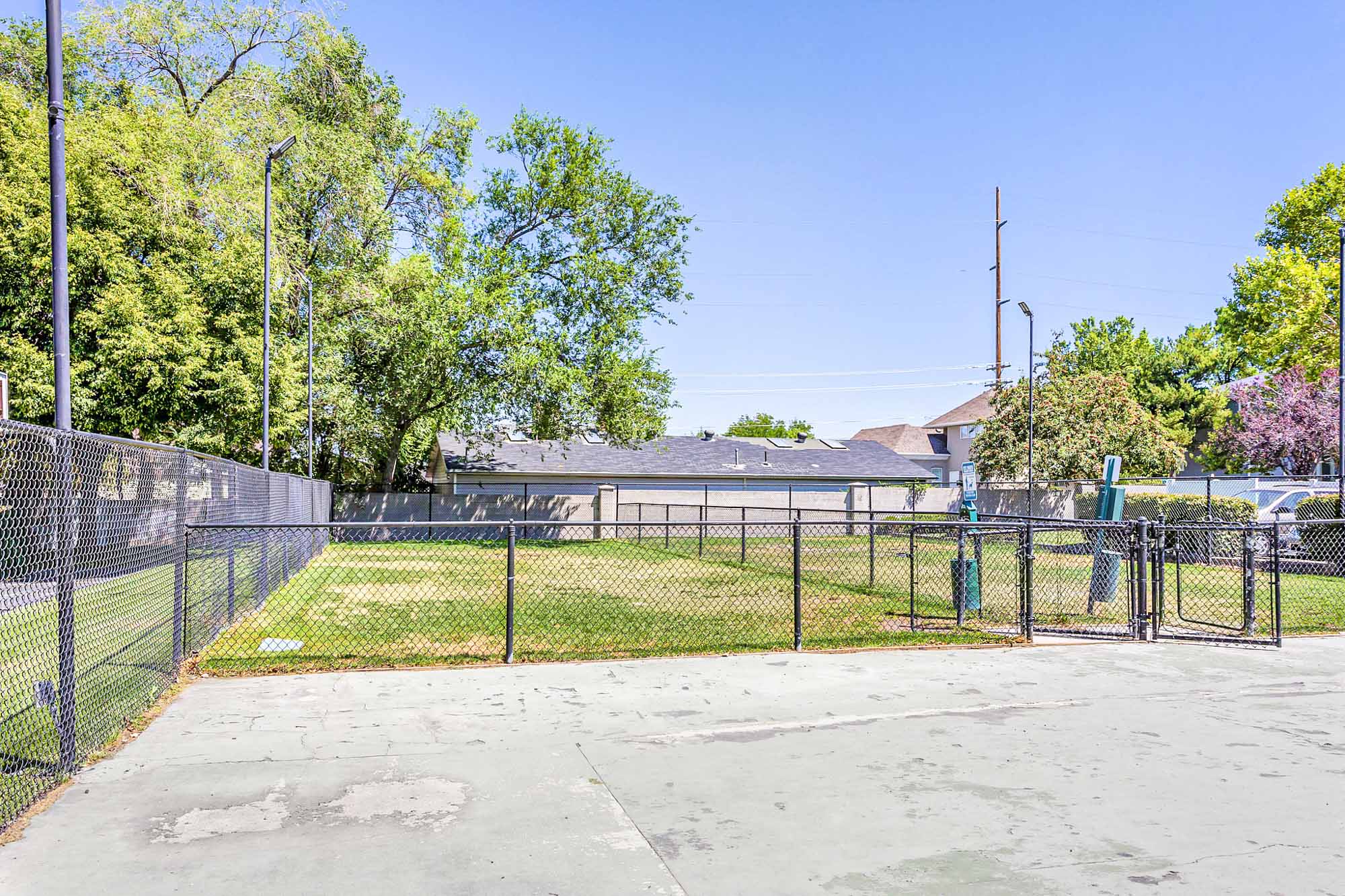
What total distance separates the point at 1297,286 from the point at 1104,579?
89.8 feet

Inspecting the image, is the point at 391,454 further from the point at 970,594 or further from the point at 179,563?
the point at 179,563

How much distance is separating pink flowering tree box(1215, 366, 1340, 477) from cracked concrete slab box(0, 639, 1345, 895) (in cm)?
3487

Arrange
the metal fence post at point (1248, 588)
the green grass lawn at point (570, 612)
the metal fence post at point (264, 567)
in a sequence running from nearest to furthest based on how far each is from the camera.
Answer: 1. the green grass lawn at point (570, 612)
2. the metal fence post at point (1248, 588)
3. the metal fence post at point (264, 567)

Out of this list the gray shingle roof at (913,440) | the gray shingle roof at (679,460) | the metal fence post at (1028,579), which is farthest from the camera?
the gray shingle roof at (913,440)

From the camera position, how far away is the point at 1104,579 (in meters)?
12.7

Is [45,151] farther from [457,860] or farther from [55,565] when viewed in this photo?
[457,860]

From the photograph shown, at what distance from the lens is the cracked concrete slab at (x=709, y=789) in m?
4.31

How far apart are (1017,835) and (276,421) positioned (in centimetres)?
2235

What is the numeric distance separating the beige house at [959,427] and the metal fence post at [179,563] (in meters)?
53.8

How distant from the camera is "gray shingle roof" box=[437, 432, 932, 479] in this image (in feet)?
127

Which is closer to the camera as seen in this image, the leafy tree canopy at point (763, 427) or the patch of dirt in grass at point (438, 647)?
the patch of dirt in grass at point (438, 647)

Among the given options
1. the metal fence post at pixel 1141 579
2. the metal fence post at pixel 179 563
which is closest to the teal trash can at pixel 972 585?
the metal fence post at pixel 1141 579

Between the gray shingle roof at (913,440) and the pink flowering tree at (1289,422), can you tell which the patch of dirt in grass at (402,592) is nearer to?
the pink flowering tree at (1289,422)

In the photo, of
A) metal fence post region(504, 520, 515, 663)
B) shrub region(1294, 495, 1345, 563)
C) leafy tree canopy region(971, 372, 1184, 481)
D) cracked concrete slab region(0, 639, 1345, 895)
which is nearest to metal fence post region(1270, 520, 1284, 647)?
cracked concrete slab region(0, 639, 1345, 895)
